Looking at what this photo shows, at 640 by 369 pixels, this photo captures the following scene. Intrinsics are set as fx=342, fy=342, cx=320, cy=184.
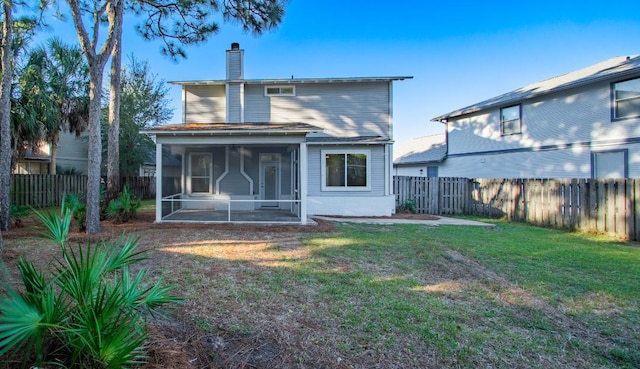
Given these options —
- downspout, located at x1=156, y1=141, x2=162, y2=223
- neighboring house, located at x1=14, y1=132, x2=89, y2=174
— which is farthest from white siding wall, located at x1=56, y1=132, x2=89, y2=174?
downspout, located at x1=156, y1=141, x2=162, y2=223

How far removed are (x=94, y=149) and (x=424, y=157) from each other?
20.8m

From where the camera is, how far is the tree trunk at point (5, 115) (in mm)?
8727

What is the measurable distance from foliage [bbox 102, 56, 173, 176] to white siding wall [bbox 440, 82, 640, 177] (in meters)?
21.1

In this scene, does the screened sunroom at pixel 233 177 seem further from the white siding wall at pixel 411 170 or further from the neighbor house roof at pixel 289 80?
the white siding wall at pixel 411 170

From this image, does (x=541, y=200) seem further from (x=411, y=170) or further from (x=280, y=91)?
(x=411, y=170)

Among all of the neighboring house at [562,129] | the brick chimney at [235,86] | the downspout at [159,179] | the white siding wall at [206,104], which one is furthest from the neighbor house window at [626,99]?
the downspout at [159,179]

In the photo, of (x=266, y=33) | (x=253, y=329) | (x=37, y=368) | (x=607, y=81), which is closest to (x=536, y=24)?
(x=607, y=81)

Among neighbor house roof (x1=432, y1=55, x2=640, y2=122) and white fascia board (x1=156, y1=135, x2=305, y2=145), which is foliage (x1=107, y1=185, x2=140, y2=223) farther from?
neighbor house roof (x1=432, y1=55, x2=640, y2=122)

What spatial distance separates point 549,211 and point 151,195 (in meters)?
23.7

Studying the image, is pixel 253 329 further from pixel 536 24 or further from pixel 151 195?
pixel 151 195

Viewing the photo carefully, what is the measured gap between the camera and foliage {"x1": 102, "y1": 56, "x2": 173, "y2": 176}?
23.2 metres

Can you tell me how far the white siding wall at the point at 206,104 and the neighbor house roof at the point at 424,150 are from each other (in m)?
13.9

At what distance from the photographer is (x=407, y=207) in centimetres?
1527

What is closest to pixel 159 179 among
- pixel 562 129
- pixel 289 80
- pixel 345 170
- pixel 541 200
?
pixel 289 80
